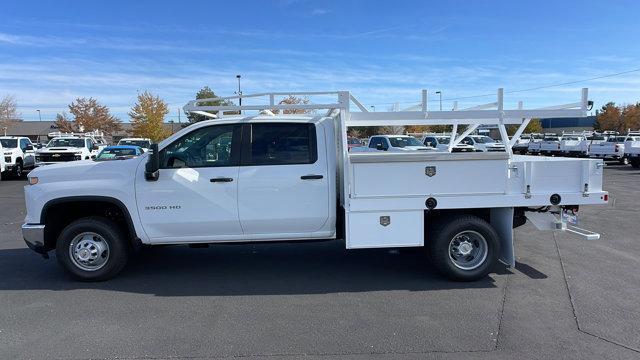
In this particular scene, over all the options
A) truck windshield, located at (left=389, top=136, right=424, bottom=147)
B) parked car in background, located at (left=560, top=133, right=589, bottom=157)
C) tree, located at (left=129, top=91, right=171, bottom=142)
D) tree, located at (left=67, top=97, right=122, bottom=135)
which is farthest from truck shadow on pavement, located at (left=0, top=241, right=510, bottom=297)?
tree, located at (left=67, top=97, right=122, bottom=135)

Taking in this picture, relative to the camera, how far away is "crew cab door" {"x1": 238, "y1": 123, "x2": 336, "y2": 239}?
5.79 metres

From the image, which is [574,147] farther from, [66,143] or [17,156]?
[17,156]

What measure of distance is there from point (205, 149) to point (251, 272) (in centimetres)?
167

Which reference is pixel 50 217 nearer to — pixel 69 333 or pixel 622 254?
pixel 69 333

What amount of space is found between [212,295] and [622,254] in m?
5.70

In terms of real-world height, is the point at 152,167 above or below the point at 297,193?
above

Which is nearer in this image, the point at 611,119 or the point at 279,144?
the point at 279,144

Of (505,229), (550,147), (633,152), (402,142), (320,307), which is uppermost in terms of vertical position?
(402,142)

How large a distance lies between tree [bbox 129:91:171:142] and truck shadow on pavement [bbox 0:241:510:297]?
157 ft

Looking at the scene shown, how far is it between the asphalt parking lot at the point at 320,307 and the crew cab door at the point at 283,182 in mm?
690

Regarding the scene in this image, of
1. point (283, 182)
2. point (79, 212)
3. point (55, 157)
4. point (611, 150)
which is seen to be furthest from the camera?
point (611, 150)

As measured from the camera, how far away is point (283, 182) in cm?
578

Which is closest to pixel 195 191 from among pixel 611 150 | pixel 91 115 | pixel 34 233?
pixel 34 233

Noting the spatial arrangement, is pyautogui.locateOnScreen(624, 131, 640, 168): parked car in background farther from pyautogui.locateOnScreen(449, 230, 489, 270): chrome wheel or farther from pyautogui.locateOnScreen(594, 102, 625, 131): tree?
pyautogui.locateOnScreen(594, 102, 625, 131): tree
